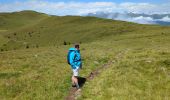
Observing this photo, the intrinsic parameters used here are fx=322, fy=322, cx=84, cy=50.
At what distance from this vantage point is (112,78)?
2189 cm

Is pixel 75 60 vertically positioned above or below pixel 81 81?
above

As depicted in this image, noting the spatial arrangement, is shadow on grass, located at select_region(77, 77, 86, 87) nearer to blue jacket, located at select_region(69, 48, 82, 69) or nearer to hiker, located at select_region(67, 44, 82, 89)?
hiker, located at select_region(67, 44, 82, 89)

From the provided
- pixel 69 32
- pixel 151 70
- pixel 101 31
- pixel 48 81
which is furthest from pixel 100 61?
pixel 69 32

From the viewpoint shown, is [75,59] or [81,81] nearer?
[75,59]

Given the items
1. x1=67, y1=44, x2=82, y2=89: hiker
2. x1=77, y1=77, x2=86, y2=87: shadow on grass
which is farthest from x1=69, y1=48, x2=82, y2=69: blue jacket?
x1=77, y1=77, x2=86, y2=87: shadow on grass

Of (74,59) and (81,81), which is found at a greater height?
(74,59)

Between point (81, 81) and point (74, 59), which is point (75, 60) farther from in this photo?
point (81, 81)

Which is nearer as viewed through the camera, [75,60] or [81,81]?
[75,60]

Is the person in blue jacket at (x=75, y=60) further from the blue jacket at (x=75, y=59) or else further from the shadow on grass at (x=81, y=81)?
the shadow on grass at (x=81, y=81)

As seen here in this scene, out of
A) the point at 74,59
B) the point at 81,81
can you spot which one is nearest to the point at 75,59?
the point at 74,59

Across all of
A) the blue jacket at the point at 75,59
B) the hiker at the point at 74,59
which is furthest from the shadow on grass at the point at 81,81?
the blue jacket at the point at 75,59

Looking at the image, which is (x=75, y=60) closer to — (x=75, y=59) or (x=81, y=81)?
(x=75, y=59)

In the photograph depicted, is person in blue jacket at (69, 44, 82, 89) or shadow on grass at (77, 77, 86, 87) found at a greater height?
person in blue jacket at (69, 44, 82, 89)

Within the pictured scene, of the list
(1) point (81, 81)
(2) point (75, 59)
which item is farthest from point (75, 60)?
(1) point (81, 81)
